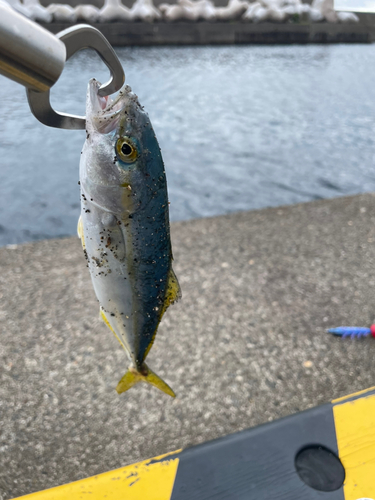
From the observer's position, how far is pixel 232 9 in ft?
86.8

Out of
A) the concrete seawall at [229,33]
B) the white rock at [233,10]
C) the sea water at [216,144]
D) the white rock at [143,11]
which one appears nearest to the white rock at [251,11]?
the white rock at [233,10]

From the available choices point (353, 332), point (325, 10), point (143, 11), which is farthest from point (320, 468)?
point (325, 10)

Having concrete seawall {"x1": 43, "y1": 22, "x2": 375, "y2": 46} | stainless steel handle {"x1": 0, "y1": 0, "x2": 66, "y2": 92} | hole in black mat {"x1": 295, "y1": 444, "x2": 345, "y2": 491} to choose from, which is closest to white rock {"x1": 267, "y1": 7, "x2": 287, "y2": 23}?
concrete seawall {"x1": 43, "y1": 22, "x2": 375, "y2": 46}

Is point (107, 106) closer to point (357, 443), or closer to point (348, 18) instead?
point (357, 443)

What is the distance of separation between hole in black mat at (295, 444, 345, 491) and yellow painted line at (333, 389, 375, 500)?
0.03 m

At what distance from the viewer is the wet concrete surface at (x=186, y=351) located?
2.24m

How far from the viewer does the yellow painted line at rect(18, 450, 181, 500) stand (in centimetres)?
159

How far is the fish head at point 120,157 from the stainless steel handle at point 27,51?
22 cm

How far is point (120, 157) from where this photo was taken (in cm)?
95

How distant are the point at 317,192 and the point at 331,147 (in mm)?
2549

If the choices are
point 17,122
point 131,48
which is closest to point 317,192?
point 17,122

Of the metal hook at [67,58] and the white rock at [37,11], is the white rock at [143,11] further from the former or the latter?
the metal hook at [67,58]

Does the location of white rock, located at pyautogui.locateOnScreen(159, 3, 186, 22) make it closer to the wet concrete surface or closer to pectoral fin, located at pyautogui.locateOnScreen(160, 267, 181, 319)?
the wet concrete surface

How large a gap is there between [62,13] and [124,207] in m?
26.1
